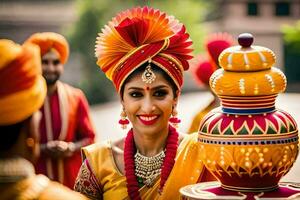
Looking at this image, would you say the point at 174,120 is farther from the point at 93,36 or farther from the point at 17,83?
the point at 93,36

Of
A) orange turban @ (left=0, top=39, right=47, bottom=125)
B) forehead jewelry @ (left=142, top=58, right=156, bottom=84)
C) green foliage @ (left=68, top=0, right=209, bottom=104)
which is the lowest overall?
green foliage @ (left=68, top=0, right=209, bottom=104)

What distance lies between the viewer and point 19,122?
13.3 ft

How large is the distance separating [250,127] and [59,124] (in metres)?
4.37

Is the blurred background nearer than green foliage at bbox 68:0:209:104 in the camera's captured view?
No

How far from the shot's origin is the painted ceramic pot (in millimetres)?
4863

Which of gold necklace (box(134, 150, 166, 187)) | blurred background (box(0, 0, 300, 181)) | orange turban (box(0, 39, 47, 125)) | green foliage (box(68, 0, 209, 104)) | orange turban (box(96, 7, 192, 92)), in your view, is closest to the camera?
orange turban (box(0, 39, 47, 125))

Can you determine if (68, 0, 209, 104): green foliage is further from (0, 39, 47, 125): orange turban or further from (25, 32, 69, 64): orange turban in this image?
(0, 39, 47, 125): orange turban

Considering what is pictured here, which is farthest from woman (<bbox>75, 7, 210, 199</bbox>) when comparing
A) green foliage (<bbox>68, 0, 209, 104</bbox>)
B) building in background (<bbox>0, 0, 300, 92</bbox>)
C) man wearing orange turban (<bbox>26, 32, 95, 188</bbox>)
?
building in background (<bbox>0, 0, 300, 92</bbox>)

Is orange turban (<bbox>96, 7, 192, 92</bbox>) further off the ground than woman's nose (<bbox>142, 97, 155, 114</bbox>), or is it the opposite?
orange turban (<bbox>96, 7, 192, 92</bbox>)

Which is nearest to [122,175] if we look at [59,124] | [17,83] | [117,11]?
[17,83]

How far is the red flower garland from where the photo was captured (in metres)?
5.84

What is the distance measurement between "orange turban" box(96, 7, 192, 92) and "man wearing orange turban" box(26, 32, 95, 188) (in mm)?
3112

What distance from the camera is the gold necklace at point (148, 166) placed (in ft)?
19.4

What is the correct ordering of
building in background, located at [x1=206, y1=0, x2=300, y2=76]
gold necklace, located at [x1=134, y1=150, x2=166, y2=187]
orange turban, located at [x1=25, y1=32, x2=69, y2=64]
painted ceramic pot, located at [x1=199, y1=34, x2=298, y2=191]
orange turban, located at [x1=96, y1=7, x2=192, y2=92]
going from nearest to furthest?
painted ceramic pot, located at [x1=199, y1=34, x2=298, y2=191]
orange turban, located at [x1=96, y1=7, x2=192, y2=92]
gold necklace, located at [x1=134, y1=150, x2=166, y2=187]
orange turban, located at [x1=25, y1=32, x2=69, y2=64]
building in background, located at [x1=206, y1=0, x2=300, y2=76]
